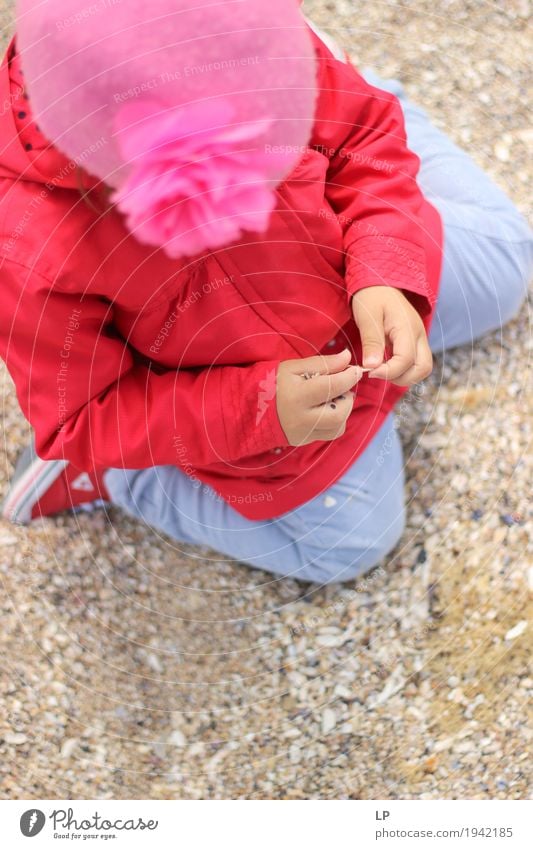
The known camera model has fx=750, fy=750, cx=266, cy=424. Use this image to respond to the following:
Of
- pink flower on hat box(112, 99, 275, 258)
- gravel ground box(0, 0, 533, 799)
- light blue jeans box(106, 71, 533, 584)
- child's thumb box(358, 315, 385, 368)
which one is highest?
pink flower on hat box(112, 99, 275, 258)

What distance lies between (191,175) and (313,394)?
148 millimetres

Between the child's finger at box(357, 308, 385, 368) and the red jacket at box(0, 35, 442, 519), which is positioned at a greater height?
the red jacket at box(0, 35, 442, 519)

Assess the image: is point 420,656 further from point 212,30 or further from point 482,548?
point 212,30

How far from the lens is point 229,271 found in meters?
0.44

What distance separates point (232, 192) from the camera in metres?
0.36

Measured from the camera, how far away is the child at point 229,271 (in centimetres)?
30

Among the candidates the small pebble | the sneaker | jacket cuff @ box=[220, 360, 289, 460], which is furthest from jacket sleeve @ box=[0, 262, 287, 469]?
the small pebble

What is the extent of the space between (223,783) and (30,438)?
299 millimetres

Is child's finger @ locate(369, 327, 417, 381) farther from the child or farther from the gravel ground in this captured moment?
the gravel ground

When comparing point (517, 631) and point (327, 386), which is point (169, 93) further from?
point (517, 631)

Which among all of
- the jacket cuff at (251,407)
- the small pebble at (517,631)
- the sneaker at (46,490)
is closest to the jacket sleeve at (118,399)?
the jacket cuff at (251,407)

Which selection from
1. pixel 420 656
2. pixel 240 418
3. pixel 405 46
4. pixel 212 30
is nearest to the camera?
pixel 212 30
